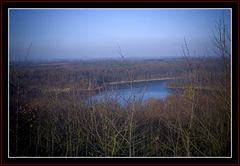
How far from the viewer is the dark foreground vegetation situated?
3518 millimetres

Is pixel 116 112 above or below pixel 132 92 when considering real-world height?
below

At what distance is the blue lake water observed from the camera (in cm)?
356

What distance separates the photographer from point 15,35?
3.50 metres

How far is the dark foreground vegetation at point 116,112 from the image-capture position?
11.5 feet

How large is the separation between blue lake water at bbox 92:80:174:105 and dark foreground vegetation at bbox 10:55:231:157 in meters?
0.06

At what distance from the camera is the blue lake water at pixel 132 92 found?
356 centimetres

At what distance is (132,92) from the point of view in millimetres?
3564

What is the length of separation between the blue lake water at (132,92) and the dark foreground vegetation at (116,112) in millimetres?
58

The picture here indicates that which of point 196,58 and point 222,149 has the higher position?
point 196,58

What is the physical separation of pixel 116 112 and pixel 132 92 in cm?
29
